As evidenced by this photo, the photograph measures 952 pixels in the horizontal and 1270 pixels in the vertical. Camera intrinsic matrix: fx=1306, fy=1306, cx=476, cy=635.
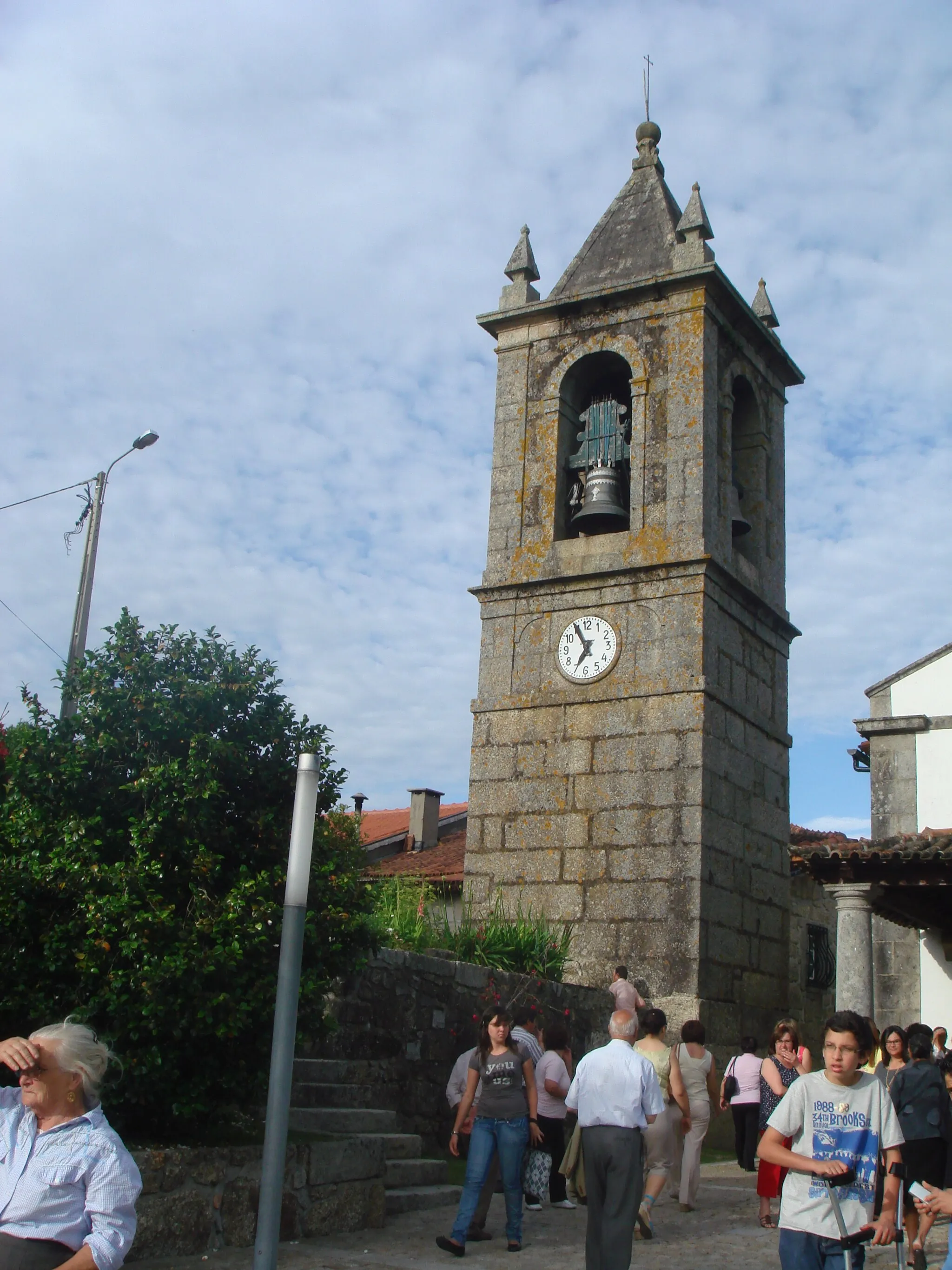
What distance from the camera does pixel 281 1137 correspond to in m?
4.98

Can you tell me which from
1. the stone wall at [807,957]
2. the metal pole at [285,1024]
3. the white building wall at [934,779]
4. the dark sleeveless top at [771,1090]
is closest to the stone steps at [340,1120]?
the dark sleeveless top at [771,1090]

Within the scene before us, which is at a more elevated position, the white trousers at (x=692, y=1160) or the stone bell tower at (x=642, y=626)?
the stone bell tower at (x=642, y=626)

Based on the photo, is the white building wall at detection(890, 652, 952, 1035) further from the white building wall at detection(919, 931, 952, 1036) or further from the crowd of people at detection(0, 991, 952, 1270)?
the crowd of people at detection(0, 991, 952, 1270)

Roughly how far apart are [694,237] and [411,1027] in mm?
9653

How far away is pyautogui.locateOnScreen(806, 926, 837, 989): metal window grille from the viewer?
17016mm

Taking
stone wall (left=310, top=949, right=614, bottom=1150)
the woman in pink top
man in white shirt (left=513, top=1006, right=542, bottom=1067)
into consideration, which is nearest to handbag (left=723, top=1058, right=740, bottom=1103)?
the woman in pink top

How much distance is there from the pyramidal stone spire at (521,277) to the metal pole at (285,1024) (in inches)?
468

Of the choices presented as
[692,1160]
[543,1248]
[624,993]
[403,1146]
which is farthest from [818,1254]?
[624,993]

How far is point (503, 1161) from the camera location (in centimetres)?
762

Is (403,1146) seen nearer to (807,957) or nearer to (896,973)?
(896,973)

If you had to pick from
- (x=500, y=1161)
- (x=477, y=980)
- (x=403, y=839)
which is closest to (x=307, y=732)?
(x=500, y=1161)

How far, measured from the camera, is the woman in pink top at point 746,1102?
33.3 ft

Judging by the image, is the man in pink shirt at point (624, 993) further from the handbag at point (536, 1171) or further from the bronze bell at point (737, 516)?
the bronze bell at point (737, 516)

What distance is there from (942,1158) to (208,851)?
4.48 m
